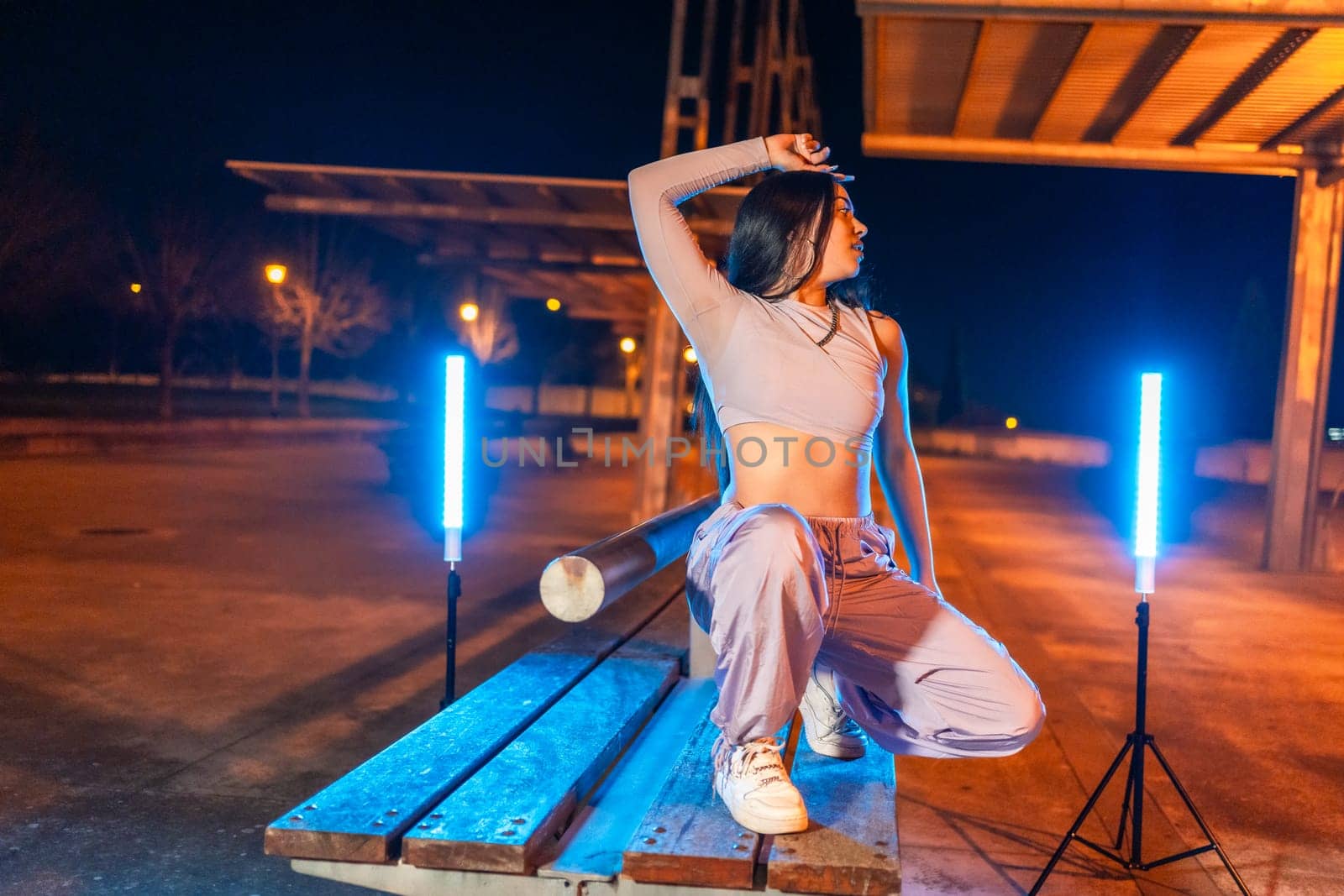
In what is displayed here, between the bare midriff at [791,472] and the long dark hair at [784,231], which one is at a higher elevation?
the long dark hair at [784,231]

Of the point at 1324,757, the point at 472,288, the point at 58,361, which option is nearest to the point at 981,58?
the point at 1324,757

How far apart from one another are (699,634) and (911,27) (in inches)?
197

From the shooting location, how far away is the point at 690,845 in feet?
6.29

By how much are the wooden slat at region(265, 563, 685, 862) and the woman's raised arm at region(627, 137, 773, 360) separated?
41.7 inches

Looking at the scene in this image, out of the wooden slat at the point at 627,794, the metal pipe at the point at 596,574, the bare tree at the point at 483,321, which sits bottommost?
the wooden slat at the point at 627,794

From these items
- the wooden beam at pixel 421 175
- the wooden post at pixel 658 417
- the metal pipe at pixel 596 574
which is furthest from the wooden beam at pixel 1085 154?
the metal pipe at pixel 596 574

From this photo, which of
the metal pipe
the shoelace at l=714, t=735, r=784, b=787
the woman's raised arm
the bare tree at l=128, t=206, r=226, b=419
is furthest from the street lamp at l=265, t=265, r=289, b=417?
the shoelace at l=714, t=735, r=784, b=787

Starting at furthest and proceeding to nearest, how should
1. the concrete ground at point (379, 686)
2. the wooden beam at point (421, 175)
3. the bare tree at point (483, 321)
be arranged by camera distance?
the bare tree at point (483, 321) → the wooden beam at point (421, 175) → the concrete ground at point (379, 686)

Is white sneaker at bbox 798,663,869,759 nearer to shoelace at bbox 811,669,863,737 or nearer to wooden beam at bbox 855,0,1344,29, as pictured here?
shoelace at bbox 811,669,863,737

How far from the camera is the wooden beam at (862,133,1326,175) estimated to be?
988 centimetres

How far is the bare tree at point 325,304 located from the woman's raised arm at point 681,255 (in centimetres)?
3445

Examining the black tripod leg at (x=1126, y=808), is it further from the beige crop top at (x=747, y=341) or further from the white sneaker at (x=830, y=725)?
the beige crop top at (x=747, y=341)

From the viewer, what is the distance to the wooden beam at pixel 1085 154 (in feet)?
32.4

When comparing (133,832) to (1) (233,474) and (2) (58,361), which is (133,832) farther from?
(2) (58,361)
